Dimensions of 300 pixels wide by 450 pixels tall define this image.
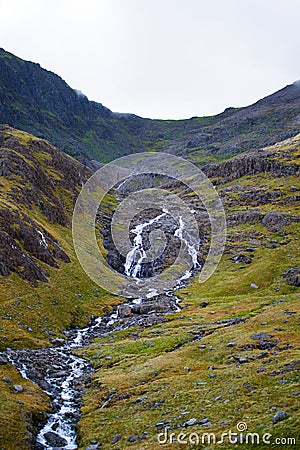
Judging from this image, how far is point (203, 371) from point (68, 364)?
18.4m

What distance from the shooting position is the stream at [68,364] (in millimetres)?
30984

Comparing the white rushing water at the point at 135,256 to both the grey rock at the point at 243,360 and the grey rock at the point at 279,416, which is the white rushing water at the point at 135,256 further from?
the grey rock at the point at 279,416

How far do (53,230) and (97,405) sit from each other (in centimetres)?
7654

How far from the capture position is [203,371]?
38.0 metres

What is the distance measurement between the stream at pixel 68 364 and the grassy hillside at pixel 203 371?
1470 mm

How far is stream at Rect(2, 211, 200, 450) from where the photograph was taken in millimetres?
30984

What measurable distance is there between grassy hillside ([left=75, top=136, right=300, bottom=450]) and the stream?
1.47 meters

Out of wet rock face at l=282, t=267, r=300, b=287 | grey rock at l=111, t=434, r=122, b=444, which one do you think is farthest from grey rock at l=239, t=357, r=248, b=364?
wet rock face at l=282, t=267, r=300, b=287

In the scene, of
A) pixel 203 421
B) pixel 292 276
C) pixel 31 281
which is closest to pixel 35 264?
pixel 31 281

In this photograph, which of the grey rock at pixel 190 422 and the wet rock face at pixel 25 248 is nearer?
the grey rock at pixel 190 422

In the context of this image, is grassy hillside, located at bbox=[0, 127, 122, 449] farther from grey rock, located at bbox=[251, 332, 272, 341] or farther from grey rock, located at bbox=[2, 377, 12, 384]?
grey rock, located at bbox=[251, 332, 272, 341]

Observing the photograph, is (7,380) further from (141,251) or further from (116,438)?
(141,251)

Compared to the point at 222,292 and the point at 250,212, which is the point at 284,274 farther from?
the point at 250,212

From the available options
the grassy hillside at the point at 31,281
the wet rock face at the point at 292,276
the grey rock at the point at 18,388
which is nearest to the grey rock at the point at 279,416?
the grassy hillside at the point at 31,281
